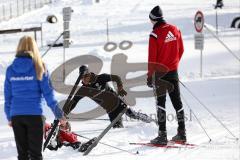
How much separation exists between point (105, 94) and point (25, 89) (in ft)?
13.2

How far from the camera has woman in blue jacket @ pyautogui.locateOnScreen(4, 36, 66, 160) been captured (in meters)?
5.58

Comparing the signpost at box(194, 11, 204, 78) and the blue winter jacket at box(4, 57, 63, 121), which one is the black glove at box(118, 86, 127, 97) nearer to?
the blue winter jacket at box(4, 57, 63, 121)

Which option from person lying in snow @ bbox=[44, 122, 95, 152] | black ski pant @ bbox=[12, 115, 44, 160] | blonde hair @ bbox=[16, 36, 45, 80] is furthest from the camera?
person lying in snow @ bbox=[44, 122, 95, 152]

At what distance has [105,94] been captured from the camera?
957 cm

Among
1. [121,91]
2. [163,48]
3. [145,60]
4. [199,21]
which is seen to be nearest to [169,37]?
[163,48]

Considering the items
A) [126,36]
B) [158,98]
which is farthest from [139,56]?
[158,98]

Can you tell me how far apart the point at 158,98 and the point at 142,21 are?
2942 centimetres

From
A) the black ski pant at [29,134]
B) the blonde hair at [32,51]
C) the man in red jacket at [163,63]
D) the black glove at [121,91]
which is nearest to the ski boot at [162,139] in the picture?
the man in red jacket at [163,63]

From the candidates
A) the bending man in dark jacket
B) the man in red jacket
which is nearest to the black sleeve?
the bending man in dark jacket

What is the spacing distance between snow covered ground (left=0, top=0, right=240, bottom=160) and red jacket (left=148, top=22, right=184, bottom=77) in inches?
48.9

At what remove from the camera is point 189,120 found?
10203 mm

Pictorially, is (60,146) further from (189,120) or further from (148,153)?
(189,120)

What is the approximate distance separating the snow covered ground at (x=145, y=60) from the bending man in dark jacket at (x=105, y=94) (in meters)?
0.23

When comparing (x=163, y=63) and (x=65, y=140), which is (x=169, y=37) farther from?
(x=65, y=140)
